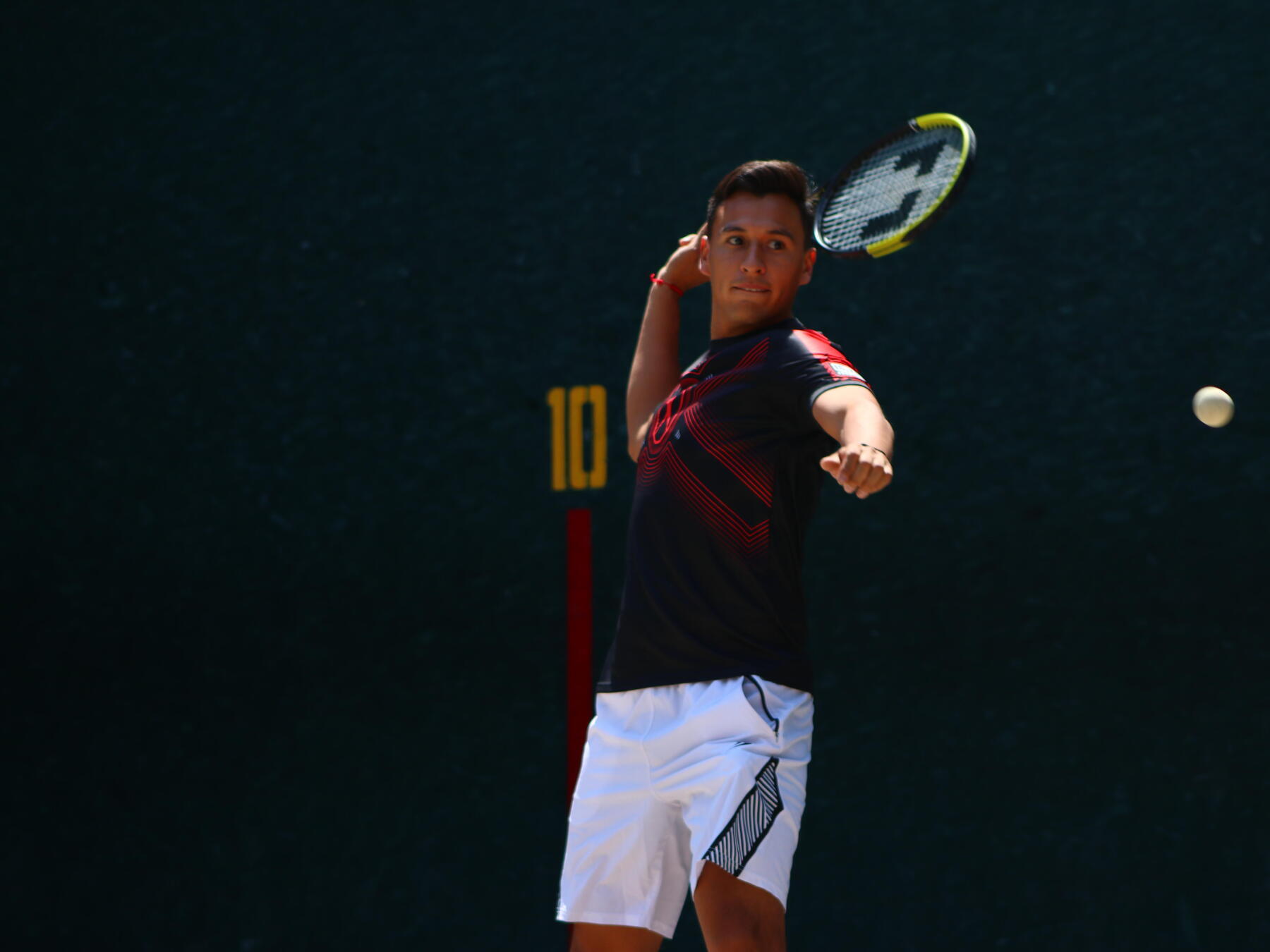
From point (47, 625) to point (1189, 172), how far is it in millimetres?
2707

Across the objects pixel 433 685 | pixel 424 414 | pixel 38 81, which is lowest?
pixel 433 685

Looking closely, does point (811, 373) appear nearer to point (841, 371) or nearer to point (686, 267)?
point (841, 371)

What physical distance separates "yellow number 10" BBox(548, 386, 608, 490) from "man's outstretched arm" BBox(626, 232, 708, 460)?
3.10ft

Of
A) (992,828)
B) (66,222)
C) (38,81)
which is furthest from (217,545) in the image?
(992,828)

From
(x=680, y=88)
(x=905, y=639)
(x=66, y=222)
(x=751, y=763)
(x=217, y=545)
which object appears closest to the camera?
(x=751, y=763)

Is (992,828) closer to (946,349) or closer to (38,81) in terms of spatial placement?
(946,349)

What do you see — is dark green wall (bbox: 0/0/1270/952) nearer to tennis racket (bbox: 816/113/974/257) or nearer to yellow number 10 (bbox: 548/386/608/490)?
yellow number 10 (bbox: 548/386/608/490)

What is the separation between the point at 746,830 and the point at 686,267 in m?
0.88

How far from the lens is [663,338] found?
2.22m

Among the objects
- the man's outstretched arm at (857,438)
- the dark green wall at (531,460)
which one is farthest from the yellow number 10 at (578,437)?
the man's outstretched arm at (857,438)

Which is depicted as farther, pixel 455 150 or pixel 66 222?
pixel 66 222

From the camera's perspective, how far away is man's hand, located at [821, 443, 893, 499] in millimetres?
1549

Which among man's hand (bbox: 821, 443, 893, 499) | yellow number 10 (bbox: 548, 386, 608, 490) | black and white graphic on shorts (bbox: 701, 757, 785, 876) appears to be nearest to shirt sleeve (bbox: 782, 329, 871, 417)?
man's hand (bbox: 821, 443, 893, 499)

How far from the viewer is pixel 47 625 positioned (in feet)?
11.9
